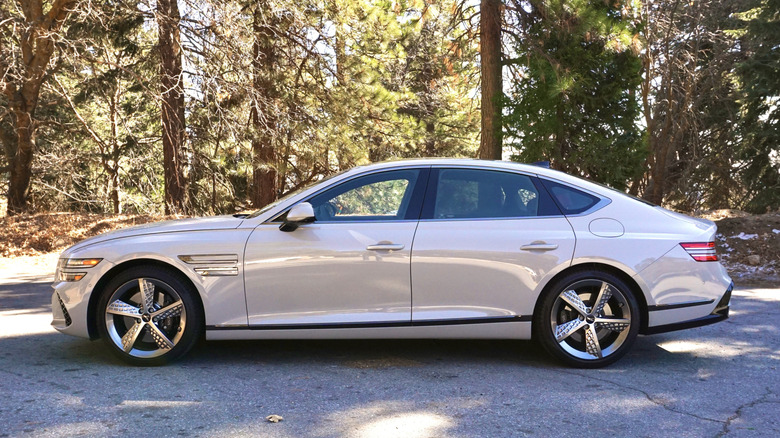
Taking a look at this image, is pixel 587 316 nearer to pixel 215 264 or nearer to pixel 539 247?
pixel 539 247

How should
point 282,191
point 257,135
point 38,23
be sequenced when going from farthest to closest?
point 282,191
point 257,135
point 38,23

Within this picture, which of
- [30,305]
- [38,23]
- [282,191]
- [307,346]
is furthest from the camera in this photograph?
[282,191]

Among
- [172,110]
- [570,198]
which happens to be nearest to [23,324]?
[570,198]

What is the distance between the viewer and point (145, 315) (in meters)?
5.19

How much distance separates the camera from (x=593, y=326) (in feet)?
17.3

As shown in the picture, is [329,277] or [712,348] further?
[712,348]

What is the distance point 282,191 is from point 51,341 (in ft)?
42.1

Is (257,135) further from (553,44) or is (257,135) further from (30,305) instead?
(30,305)

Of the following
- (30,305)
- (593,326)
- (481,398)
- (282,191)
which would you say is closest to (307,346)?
(481,398)

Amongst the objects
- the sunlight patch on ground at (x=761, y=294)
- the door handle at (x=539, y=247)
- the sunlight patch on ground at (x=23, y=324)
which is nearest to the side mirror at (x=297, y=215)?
the door handle at (x=539, y=247)

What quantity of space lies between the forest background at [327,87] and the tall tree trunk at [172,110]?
49 mm

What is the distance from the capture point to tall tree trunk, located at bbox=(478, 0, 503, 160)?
1492cm

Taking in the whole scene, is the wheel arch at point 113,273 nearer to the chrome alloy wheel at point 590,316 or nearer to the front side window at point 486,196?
the front side window at point 486,196

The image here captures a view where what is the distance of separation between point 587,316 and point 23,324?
5.26m
